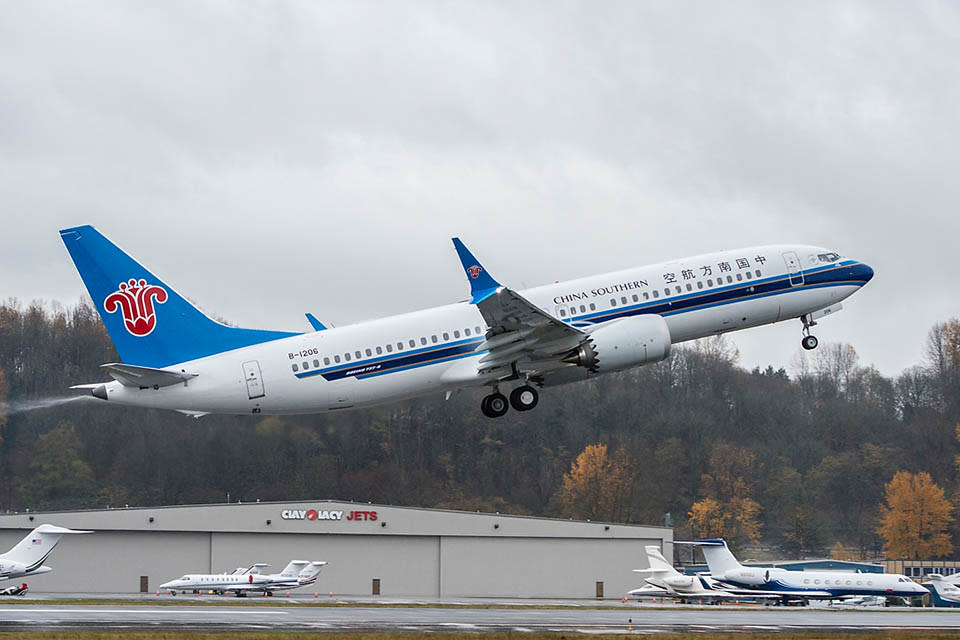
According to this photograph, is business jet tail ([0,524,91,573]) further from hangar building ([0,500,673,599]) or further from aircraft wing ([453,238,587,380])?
aircraft wing ([453,238,587,380])

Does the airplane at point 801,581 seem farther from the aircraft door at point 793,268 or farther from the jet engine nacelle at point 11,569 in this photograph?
the jet engine nacelle at point 11,569

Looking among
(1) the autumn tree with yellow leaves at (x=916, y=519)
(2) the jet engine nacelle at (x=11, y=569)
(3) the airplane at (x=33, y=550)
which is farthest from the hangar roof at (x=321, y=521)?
(1) the autumn tree with yellow leaves at (x=916, y=519)

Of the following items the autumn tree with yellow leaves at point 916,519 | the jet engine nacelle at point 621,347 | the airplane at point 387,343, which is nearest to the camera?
the airplane at point 387,343

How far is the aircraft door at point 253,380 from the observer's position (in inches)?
1911

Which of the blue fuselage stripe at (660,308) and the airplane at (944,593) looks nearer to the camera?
the blue fuselage stripe at (660,308)

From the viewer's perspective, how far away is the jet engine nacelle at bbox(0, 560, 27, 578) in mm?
74569

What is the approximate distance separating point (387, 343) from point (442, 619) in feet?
45.4

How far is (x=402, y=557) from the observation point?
9350 centimetres

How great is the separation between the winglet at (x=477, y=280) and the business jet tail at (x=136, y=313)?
9214 mm

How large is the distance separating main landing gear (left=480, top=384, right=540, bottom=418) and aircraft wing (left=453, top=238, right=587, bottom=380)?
101 centimetres

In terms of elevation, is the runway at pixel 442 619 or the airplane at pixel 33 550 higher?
the airplane at pixel 33 550

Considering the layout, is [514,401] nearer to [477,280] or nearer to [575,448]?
[477,280]

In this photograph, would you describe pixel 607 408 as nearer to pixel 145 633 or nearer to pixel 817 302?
pixel 817 302

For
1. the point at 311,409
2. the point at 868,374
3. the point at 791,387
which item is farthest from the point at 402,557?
the point at 868,374
